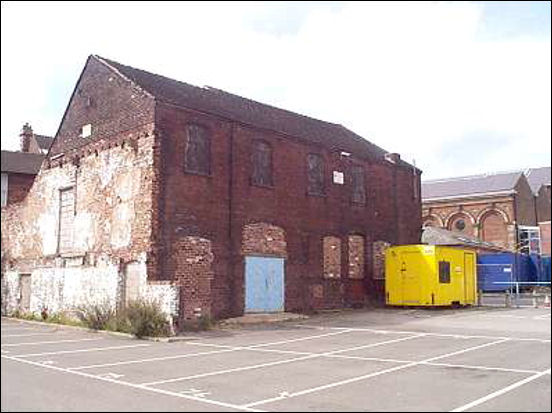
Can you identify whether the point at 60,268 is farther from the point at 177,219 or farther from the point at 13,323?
the point at 177,219

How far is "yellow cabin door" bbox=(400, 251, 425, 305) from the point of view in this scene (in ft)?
78.1

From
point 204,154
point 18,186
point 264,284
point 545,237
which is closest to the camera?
point 204,154

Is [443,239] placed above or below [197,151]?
below

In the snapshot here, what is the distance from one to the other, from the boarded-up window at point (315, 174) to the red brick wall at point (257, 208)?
0.26m

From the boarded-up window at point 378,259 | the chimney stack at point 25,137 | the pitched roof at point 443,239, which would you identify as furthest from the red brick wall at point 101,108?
the pitched roof at point 443,239

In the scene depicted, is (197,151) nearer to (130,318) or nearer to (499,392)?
(130,318)

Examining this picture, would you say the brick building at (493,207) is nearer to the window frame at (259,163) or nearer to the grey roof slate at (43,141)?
the window frame at (259,163)

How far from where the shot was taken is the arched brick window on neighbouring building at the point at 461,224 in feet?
175

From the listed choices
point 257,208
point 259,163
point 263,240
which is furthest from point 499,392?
point 259,163

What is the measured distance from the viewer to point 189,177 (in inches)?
749

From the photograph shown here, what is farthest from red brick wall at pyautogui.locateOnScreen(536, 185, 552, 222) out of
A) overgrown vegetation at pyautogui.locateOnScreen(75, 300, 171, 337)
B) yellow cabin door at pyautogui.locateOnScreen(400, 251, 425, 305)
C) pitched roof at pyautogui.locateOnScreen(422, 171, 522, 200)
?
overgrown vegetation at pyautogui.locateOnScreen(75, 300, 171, 337)

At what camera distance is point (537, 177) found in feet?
196

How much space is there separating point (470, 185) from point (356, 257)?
33277 mm

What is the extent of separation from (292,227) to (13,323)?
10.6 metres
